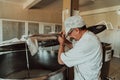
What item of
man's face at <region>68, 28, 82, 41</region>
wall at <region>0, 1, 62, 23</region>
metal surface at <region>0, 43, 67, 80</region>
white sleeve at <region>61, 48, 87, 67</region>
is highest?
wall at <region>0, 1, 62, 23</region>

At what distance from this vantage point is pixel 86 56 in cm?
127

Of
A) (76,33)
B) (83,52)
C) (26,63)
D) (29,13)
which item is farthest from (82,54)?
(29,13)

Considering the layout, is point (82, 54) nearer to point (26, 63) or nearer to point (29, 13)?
point (26, 63)

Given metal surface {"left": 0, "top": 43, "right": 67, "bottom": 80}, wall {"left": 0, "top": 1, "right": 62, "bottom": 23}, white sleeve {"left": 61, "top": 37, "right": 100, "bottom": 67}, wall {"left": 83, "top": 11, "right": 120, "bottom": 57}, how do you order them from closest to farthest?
1. white sleeve {"left": 61, "top": 37, "right": 100, "bottom": 67}
2. metal surface {"left": 0, "top": 43, "right": 67, "bottom": 80}
3. wall {"left": 0, "top": 1, "right": 62, "bottom": 23}
4. wall {"left": 83, "top": 11, "right": 120, "bottom": 57}

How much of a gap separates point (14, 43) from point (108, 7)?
561 cm

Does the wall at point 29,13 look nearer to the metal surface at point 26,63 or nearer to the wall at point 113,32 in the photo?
the wall at point 113,32

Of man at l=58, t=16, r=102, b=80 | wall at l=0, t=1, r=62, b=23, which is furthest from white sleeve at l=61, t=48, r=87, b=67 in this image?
wall at l=0, t=1, r=62, b=23

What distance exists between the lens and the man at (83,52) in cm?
126

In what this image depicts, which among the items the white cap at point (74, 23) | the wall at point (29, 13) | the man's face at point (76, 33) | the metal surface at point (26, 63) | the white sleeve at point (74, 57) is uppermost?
the wall at point (29, 13)

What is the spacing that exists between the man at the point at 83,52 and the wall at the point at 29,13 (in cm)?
515

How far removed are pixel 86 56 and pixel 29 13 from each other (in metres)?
5.74

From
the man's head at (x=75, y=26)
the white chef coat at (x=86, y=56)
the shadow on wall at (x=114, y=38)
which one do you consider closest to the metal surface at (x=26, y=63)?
the white chef coat at (x=86, y=56)

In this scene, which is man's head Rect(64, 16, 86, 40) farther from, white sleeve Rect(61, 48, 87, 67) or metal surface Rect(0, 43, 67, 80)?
metal surface Rect(0, 43, 67, 80)

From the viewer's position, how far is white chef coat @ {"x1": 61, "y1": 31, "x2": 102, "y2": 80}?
126 cm
